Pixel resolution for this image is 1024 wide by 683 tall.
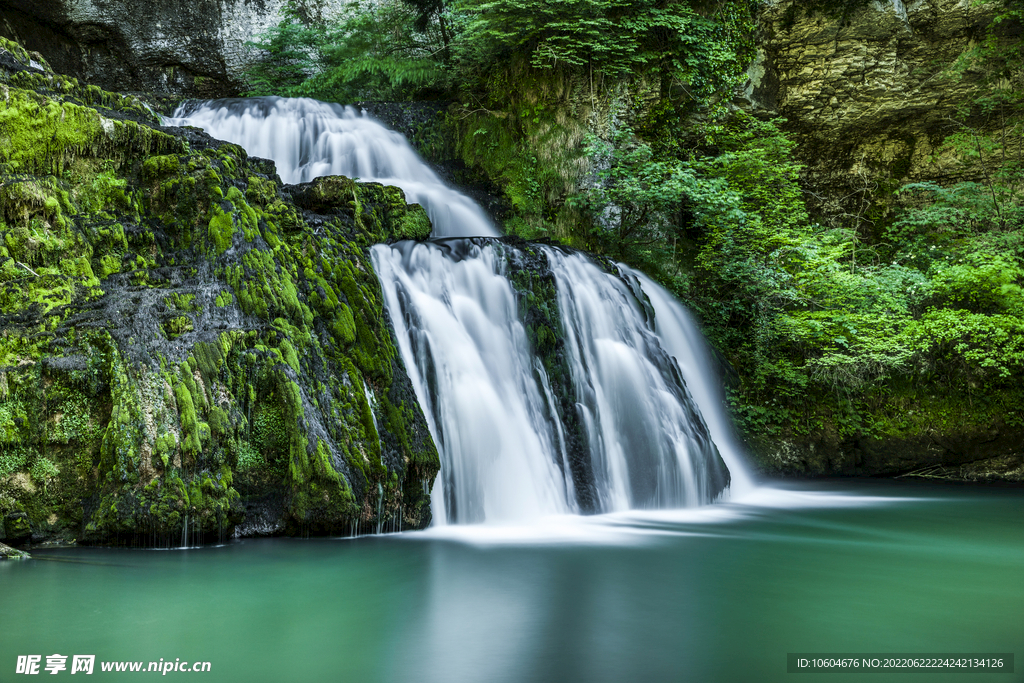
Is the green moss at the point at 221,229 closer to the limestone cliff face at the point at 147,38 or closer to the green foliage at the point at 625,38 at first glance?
the green foliage at the point at 625,38

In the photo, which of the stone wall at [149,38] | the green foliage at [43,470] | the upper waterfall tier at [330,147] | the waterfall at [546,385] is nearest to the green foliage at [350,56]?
the stone wall at [149,38]

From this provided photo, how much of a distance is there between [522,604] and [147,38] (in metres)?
13.8

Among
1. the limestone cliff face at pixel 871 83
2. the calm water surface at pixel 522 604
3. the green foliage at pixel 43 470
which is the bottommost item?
the calm water surface at pixel 522 604

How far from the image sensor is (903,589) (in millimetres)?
3691

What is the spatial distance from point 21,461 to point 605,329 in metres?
5.12

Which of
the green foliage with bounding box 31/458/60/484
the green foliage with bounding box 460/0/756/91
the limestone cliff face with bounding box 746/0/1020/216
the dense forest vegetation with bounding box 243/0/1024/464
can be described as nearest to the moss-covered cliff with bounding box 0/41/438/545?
the green foliage with bounding box 31/458/60/484

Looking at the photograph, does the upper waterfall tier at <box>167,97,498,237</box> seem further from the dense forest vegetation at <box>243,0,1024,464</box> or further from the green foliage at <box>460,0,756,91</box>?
the green foliage at <box>460,0,756,91</box>

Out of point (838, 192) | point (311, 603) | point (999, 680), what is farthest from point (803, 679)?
point (838, 192)

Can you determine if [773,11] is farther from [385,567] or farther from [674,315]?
[385,567]

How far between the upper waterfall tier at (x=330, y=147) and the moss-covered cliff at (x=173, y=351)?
3223 mm

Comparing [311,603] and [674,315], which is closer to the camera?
[311,603]

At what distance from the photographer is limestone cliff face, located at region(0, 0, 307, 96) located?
40.2ft

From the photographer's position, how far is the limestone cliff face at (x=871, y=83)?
34.6ft

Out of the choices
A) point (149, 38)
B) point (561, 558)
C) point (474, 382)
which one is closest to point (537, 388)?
point (474, 382)
